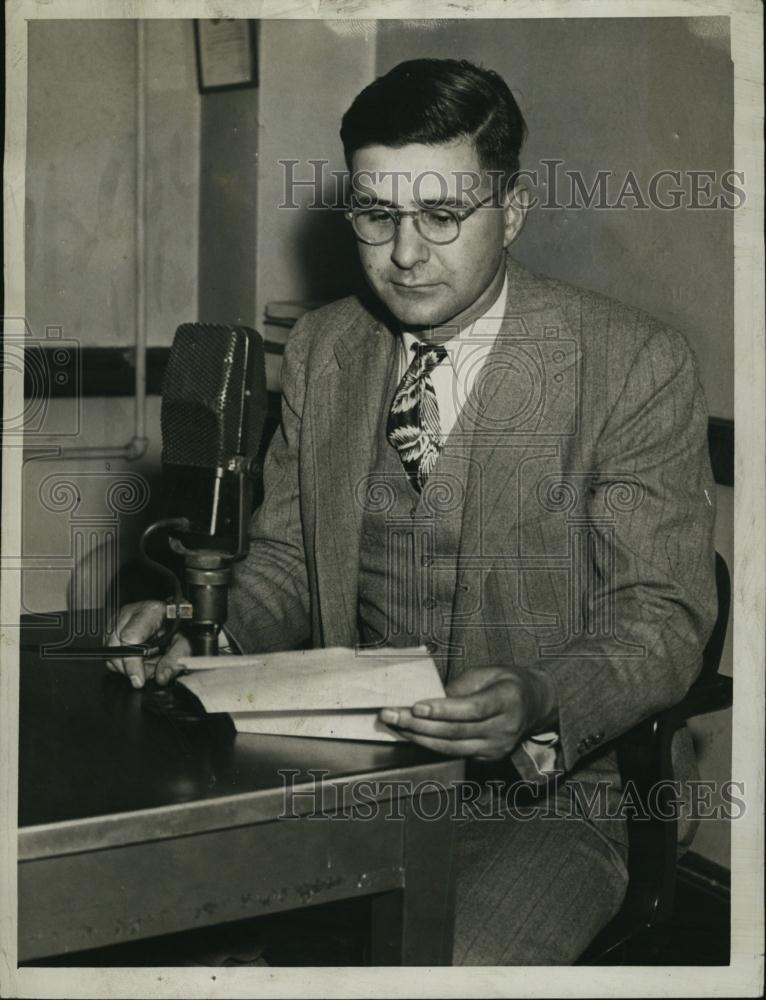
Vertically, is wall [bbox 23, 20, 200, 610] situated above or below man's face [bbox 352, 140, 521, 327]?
above

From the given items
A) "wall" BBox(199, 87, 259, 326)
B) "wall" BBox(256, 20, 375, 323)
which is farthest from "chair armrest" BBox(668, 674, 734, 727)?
"wall" BBox(199, 87, 259, 326)

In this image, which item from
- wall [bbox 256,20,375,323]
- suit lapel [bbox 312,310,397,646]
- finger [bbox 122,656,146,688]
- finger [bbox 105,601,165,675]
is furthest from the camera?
wall [bbox 256,20,375,323]

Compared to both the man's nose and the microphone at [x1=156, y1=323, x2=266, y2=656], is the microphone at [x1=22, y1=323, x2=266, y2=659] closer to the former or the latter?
the microphone at [x1=156, y1=323, x2=266, y2=656]

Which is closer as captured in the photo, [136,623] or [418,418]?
[136,623]

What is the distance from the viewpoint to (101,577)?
8.36 ft

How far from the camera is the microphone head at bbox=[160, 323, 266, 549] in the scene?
1.29 meters

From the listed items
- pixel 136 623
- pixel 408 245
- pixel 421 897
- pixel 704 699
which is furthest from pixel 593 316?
pixel 421 897

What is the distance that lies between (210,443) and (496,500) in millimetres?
532

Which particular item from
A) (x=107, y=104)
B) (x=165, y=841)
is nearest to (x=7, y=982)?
(x=165, y=841)

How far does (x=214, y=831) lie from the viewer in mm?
1119

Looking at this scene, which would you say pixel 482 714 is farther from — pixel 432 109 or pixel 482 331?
pixel 432 109

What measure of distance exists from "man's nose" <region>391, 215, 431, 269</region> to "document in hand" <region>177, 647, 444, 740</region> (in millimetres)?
646

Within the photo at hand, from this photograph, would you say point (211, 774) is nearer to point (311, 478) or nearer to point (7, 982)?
point (7, 982)

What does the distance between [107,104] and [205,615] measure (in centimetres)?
218
